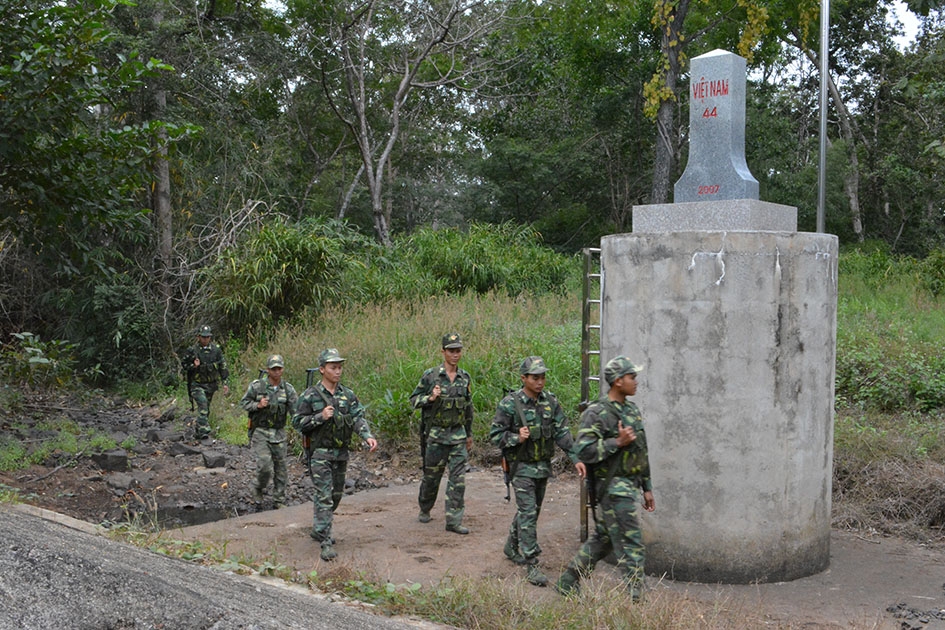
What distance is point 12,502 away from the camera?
8.48 meters

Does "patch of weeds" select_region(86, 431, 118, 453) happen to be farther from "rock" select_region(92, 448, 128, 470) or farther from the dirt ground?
"rock" select_region(92, 448, 128, 470)

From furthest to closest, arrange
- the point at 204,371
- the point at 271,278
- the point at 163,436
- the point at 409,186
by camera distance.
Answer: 1. the point at 409,186
2. the point at 271,278
3. the point at 204,371
4. the point at 163,436

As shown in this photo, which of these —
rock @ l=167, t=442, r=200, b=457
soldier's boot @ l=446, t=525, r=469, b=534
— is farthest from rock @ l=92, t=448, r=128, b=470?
soldier's boot @ l=446, t=525, r=469, b=534

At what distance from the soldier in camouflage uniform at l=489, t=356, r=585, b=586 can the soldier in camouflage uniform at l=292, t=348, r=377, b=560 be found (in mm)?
1247

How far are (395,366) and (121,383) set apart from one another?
8.80 m

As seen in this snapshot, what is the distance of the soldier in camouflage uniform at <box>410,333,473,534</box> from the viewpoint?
840cm

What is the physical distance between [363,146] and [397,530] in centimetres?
1918

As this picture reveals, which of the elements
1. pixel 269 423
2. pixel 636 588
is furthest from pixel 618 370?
pixel 269 423

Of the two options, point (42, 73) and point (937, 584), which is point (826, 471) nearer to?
point (937, 584)

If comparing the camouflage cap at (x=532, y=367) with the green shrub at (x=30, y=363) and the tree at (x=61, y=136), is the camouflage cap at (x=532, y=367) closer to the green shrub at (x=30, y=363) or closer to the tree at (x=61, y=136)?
the tree at (x=61, y=136)

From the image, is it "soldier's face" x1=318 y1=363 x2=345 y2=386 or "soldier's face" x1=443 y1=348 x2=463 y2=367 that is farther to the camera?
"soldier's face" x1=443 y1=348 x2=463 y2=367

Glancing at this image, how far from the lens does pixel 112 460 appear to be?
11.0 metres

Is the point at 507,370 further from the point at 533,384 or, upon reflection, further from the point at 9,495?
the point at 9,495

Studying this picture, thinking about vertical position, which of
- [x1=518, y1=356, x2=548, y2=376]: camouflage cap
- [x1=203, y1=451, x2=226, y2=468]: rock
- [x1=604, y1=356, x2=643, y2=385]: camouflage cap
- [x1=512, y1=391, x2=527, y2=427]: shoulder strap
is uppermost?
[x1=604, y1=356, x2=643, y2=385]: camouflage cap
